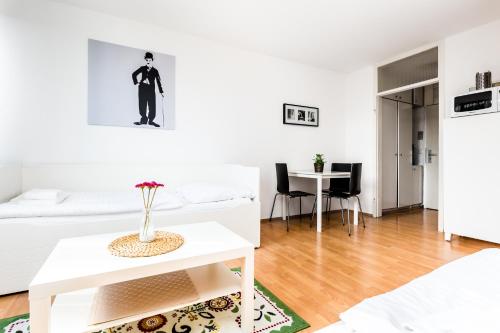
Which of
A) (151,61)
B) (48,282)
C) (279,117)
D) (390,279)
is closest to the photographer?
(48,282)

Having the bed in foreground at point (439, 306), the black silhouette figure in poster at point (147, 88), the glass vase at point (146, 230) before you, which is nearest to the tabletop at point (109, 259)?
the glass vase at point (146, 230)

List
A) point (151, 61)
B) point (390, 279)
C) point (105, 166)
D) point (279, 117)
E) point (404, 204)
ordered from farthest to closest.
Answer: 1. point (404, 204)
2. point (279, 117)
3. point (151, 61)
4. point (105, 166)
5. point (390, 279)

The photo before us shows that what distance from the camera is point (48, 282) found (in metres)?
0.90

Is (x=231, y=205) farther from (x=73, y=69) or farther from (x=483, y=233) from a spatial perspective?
(x=483, y=233)

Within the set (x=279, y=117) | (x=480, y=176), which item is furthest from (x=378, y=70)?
(x=480, y=176)

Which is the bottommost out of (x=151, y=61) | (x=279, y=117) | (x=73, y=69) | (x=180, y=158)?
(x=180, y=158)

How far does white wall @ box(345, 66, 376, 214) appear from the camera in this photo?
4027 mm

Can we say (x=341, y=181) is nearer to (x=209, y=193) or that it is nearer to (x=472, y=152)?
(x=472, y=152)

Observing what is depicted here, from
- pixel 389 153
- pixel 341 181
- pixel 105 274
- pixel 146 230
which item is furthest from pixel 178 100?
pixel 389 153

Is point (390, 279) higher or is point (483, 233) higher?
point (483, 233)

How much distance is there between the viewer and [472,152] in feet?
8.56

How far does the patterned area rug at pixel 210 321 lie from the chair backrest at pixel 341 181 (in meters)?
2.67

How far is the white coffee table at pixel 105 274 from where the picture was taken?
0.92 m

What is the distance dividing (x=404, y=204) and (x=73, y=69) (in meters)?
5.14
